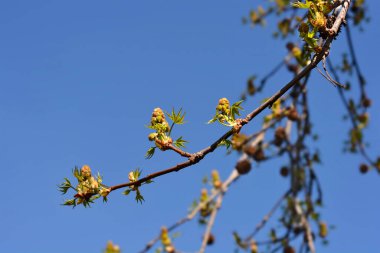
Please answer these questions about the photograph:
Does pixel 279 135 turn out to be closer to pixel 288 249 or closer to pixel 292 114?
pixel 292 114

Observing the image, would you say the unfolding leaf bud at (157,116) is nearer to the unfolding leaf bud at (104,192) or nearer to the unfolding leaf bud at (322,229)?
the unfolding leaf bud at (104,192)

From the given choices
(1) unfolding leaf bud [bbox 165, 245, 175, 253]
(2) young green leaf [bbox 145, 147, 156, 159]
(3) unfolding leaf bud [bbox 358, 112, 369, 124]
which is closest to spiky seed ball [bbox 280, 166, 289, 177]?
(3) unfolding leaf bud [bbox 358, 112, 369, 124]

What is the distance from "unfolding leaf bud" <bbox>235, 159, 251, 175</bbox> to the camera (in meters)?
3.65

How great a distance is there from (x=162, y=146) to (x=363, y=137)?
10.8 feet

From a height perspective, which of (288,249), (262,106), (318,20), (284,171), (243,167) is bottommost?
(262,106)

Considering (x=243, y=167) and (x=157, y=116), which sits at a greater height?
(x=243, y=167)

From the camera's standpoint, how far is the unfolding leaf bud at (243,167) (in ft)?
12.0

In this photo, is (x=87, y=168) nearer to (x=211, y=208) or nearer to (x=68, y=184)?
(x=68, y=184)

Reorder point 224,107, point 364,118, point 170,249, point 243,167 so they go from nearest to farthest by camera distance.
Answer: point 224,107 < point 170,249 < point 243,167 < point 364,118

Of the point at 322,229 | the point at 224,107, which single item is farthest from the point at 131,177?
the point at 322,229

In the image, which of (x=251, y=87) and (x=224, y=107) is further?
(x=251, y=87)

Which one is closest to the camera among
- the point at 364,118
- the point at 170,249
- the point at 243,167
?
the point at 170,249

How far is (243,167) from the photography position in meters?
3.67

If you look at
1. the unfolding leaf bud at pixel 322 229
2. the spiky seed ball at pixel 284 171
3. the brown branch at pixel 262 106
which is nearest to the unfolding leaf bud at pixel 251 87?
the spiky seed ball at pixel 284 171
